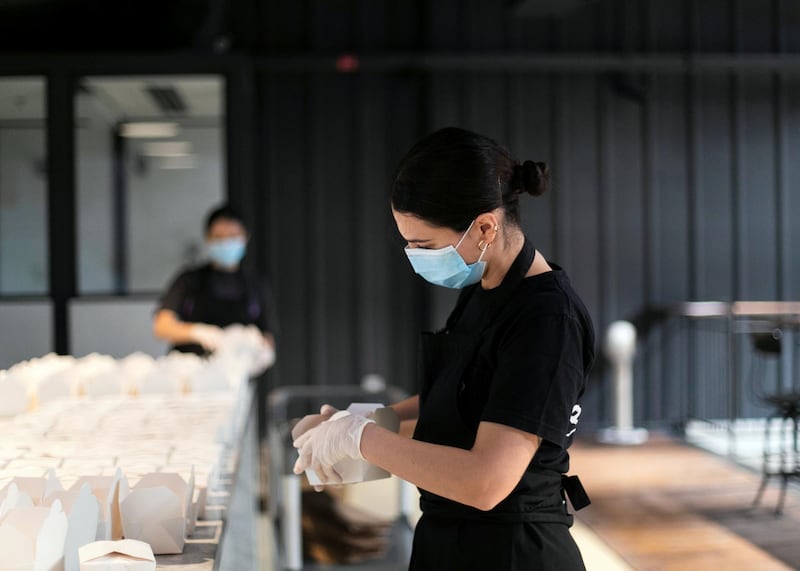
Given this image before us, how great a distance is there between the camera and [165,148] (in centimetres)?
554

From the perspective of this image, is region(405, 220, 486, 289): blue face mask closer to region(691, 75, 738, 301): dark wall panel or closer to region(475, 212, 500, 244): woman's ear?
region(475, 212, 500, 244): woman's ear

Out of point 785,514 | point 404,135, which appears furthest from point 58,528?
point 404,135

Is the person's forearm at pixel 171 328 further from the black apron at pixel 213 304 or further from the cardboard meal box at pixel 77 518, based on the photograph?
the cardboard meal box at pixel 77 518

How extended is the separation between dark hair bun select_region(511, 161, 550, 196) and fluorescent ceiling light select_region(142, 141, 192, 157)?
4.40 metres

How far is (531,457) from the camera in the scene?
1302mm

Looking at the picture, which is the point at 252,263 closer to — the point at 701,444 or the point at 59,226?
the point at 59,226

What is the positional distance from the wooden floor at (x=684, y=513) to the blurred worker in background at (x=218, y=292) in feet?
6.53

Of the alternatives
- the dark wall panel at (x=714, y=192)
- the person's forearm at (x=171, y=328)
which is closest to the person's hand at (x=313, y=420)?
the person's forearm at (x=171, y=328)

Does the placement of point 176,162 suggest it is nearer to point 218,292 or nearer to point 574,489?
point 218,292

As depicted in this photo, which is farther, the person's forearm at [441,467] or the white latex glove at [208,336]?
the white latex glove at [208,336]

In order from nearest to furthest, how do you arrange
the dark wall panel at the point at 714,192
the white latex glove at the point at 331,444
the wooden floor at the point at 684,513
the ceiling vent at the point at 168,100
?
the white latex glove at the point at 331,444 < the wooden floor at the point at 684,513 < the ceiling vent at the point at 168,100 < the dark wall panel at the point at 714,192

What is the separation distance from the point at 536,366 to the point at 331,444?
13.1 inches

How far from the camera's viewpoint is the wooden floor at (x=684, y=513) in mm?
4156

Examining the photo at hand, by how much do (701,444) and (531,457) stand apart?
5.84m
